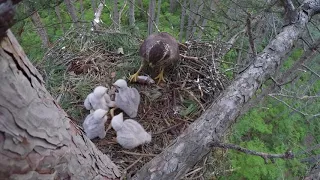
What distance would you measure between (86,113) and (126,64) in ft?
2.14

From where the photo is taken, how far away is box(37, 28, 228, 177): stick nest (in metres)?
2.75

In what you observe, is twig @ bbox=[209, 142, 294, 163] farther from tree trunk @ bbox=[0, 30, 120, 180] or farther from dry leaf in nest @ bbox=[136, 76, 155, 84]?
dry leaf in nest @ bbox=[136, 76, 155, 84]

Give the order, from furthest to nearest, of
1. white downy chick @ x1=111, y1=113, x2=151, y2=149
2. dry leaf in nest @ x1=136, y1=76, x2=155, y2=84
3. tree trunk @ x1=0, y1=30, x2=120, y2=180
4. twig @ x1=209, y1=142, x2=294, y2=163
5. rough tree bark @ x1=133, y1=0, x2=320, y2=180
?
dry leaf in nest @ x1=136, y1=76, x2=155, y2=84
white downy chick @ x1=111, y1=113, x2=151, y2=149
rough tree bark @ x1=133, y1=0, x2=320, y2=180
twig @ x1=209, y1=142, x2=294, y2=163
tree trunk @ x1=0, y1=30, x2=120, y2=180

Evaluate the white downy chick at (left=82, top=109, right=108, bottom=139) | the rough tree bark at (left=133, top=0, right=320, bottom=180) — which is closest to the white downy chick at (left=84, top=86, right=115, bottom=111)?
the white downy chick at (left=82, top=109, right=108, bottom=139)

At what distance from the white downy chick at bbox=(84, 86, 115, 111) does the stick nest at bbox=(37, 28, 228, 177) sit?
0.16m

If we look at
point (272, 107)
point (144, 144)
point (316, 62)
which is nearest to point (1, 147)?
point (144, 144)

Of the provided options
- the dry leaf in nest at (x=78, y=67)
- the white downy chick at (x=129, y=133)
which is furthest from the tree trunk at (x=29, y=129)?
the dry leaf in nest at (x=78, y=67)

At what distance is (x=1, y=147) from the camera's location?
916 millimetres

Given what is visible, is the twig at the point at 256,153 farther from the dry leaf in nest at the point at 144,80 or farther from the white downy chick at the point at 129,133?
the dry leaf in nest at the point at 144,80

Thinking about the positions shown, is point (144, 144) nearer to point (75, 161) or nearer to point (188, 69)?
point (188, 69)

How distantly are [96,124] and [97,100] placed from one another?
239 mm

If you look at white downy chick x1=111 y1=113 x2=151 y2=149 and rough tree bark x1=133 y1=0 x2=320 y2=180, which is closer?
rough tree bark x1=133 y1=0 x2=320 y2=180

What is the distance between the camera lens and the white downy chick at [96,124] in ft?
8.52

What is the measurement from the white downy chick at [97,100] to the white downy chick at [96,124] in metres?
0.10
